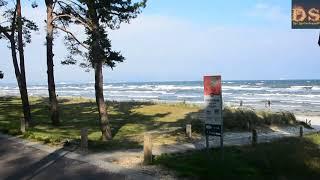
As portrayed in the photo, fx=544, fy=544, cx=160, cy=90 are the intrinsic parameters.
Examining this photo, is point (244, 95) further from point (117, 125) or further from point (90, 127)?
point (90, 127)

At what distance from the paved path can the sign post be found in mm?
2095

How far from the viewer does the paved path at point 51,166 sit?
1223 centimetres

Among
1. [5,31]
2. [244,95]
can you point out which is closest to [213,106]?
[5,31]

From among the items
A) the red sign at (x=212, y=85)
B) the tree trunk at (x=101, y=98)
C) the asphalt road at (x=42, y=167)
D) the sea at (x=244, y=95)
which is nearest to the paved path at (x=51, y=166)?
the asphalt road at (x=42, y=167)

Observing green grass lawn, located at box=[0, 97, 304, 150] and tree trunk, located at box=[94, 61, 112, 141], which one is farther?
tree trunk, located at box=[94, 61, 112, 141]

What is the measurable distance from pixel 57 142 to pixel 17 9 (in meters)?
10.7

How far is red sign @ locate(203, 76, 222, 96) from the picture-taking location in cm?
1275

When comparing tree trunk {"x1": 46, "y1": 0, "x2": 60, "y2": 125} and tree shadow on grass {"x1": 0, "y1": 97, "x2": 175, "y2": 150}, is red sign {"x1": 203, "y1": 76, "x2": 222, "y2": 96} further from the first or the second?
tree trunk {"x1": 46, "y1": 0, "x2": 60, "y2": 125}

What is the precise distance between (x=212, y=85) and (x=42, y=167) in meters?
4.64

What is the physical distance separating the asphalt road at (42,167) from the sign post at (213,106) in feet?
8.27

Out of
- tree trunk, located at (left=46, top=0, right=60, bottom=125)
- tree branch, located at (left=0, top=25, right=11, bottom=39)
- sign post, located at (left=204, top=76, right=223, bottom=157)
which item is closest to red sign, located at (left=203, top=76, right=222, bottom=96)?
sign post, located at (left=204, top=76, right=223, bottom=157)

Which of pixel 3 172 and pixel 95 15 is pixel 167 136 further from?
pixel 3 172

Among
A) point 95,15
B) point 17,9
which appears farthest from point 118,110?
point 95,15

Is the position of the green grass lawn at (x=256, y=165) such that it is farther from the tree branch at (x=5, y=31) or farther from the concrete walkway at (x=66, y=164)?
the tree branch at (x=5, y=31)
